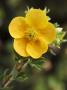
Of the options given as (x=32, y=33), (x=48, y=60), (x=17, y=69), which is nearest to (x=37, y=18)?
(x=32, y=33)

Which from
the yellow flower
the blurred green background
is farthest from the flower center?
the blurred green background

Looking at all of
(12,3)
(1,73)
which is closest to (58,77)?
(12,3)

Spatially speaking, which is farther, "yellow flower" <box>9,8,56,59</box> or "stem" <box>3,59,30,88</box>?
"stem" <box>3,59,30,88</box>

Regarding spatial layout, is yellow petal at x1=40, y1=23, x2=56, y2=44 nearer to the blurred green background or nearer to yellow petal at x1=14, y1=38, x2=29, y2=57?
yellow petal at x1=14, y1=38, x2=29, y2=57

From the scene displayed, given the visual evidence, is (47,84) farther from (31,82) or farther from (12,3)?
(12,3)

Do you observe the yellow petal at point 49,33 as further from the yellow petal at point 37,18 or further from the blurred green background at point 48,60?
the blurred green background at point 48,60

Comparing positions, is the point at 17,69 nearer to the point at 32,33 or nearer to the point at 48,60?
the point at 32,33
